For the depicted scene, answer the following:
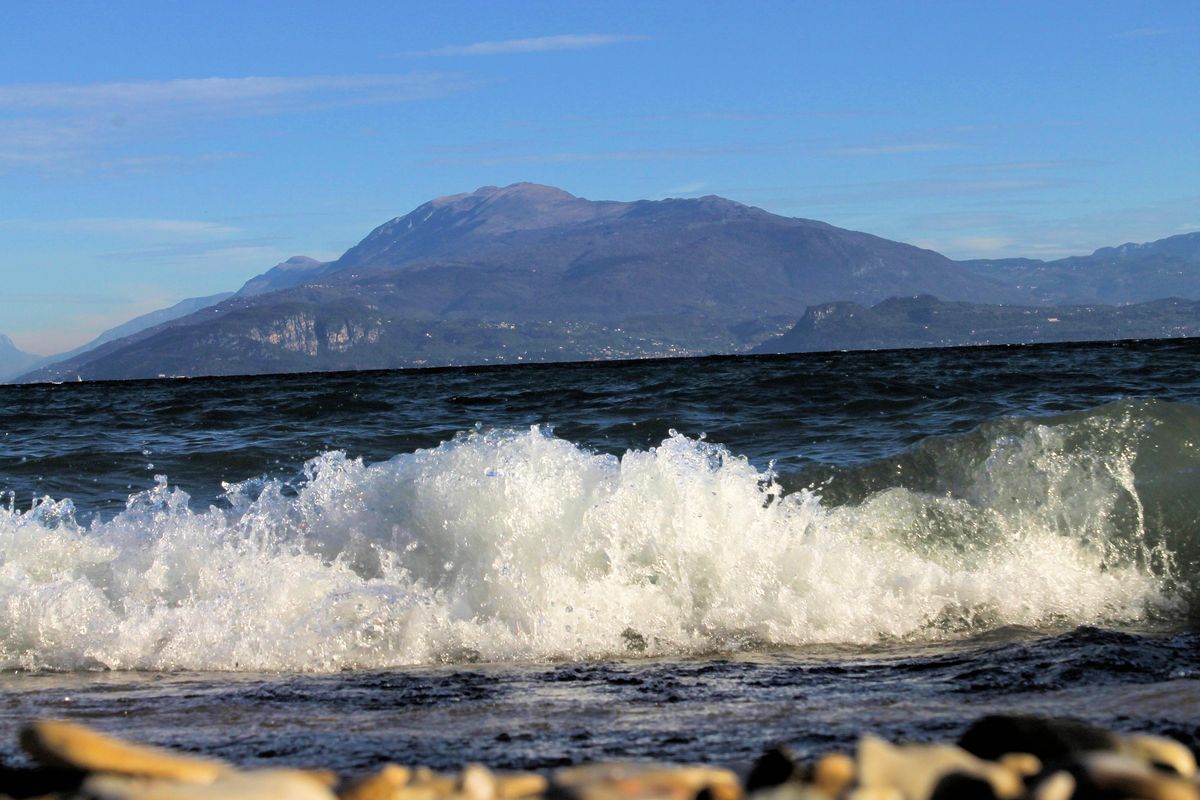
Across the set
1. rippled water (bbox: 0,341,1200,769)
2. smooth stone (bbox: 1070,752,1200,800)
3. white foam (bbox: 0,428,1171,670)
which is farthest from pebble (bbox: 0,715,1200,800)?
white foam (bbox: 0,428,1171,670)

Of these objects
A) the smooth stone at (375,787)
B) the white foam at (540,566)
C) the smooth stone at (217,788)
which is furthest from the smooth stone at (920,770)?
the white foam at (540,566)

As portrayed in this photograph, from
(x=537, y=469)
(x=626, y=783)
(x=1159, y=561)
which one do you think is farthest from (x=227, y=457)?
(x=626, y=783)

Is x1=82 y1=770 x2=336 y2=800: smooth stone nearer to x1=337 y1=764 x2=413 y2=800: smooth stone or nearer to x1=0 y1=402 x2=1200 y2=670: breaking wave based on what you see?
x1=337 y1=764 x2=413 y2=800: smooth stone

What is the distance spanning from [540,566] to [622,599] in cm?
66

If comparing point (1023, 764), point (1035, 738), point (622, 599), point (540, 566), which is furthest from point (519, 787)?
point (540, 566)

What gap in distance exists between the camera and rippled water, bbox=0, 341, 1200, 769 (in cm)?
532

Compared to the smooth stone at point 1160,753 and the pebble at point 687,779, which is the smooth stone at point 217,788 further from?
the smooth stone at point 1160,753

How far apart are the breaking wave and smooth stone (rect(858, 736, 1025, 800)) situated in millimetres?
4058

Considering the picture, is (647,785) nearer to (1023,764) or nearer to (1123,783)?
(1023,764)

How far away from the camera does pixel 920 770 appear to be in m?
3.32

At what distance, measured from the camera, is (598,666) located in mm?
6852

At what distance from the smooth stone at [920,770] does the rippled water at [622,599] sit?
3.60 ft

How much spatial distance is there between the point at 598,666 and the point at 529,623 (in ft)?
3.22

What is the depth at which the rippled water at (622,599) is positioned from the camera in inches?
210
